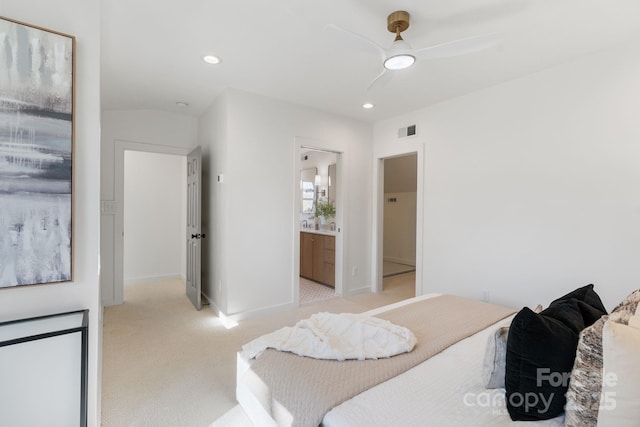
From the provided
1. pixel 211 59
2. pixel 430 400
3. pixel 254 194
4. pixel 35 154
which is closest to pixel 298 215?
pixel 254 194

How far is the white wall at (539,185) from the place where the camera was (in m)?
2.39

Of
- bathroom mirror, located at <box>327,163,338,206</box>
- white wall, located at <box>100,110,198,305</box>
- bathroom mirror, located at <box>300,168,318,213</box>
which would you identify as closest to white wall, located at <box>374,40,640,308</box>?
bathroom mirror, located at <box>327,163,338,206</box>

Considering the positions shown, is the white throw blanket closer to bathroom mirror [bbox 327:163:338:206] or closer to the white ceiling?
the white ceiling

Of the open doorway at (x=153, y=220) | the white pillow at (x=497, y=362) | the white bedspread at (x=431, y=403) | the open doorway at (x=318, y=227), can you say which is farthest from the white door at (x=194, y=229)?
the white pillow at (x=497, y=362)

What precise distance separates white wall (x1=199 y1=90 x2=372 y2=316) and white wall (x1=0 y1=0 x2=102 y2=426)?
69.1 inches

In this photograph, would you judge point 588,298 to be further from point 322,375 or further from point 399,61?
point 399,61

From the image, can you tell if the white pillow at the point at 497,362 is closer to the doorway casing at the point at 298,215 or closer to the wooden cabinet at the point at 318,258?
the doorway casing at the point at 298,215

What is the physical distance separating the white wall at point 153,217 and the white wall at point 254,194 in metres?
1.51

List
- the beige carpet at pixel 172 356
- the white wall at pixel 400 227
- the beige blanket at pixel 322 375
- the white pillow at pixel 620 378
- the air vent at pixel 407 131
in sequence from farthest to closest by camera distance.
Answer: the white wall at pixel 400 227, the air vent at pixel 407 131, the beige carpet at pixel 172 356, the beige blanket at pixel 322 375, the white pillow at pixel 620 378

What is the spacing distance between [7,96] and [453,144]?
3.67 m

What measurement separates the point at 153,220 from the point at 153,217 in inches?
2.0

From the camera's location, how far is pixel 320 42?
91.1 inches

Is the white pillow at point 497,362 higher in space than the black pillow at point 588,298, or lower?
lower

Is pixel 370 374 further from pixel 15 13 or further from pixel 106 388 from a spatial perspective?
pixel 15 13
